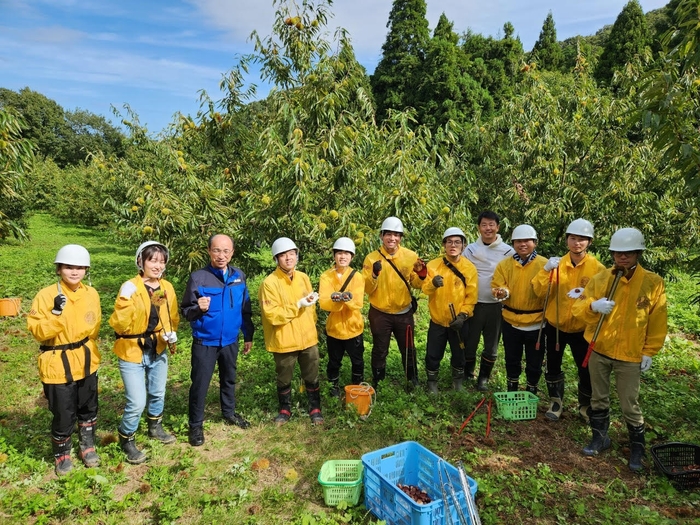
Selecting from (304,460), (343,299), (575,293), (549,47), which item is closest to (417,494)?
(304,460)

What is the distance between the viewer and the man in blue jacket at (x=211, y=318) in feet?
14.5

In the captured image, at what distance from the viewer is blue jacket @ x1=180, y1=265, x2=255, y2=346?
4.40 metres

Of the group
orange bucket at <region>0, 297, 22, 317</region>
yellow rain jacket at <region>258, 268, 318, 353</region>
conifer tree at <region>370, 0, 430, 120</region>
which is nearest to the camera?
yellow rain jacket at <region>258, 268, 318, 353</region>

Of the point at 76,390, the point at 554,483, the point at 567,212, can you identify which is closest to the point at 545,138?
the point at 567,212

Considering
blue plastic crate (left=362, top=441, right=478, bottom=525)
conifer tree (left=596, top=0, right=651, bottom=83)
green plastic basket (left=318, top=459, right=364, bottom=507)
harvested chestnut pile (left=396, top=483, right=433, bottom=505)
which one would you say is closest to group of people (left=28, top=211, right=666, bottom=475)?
green plastic basket (left=318, top=459, right=364, bottom=507)

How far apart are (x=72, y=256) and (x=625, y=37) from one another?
31501 mm

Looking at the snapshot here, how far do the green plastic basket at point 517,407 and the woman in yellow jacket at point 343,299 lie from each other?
1693mm

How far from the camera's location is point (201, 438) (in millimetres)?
4570

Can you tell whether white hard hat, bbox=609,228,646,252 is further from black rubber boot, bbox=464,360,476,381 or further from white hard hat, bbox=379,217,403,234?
black rubber boot, bbox=464,360,476,381

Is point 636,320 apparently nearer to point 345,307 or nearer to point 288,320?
point 345,307

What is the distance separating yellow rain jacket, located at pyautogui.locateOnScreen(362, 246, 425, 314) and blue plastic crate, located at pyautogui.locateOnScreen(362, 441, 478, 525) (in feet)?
6.38

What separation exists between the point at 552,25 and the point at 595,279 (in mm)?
35332

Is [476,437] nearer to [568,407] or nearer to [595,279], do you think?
[568,407]

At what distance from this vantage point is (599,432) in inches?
173
